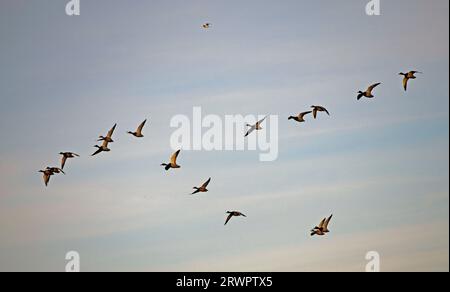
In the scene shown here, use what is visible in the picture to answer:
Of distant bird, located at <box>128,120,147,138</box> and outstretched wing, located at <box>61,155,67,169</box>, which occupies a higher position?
distant bird, located at <box>128,120,147,138</box>

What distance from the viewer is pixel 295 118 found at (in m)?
105

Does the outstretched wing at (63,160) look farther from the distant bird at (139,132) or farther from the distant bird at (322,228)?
the distant bird at (322,228)

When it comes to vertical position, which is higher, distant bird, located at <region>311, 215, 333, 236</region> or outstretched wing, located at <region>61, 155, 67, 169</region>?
outstretched wing, located at <region>61, 155, 67, 169</region>

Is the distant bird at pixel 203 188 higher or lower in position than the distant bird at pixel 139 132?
lower

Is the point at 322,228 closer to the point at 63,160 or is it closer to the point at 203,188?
the point at 203,188

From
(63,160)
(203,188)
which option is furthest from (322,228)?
(63,160)

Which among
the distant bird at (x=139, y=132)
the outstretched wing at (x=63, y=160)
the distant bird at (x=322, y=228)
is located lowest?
the distant bird at (x=322, y=228)

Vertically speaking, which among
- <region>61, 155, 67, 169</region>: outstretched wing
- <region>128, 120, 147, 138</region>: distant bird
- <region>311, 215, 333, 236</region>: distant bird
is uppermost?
<region>128, 120, 147, 138</region>: distant bird

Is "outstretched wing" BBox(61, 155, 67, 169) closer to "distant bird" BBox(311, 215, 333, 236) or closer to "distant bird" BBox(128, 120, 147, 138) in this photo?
"distant bird" BBox(128, 120, 147, 138)
